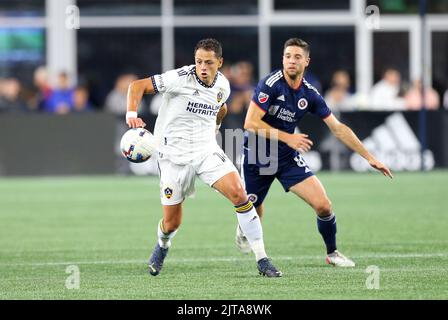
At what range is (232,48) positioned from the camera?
1209 inches

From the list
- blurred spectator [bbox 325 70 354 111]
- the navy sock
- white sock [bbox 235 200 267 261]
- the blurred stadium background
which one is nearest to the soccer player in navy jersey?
the navy sock

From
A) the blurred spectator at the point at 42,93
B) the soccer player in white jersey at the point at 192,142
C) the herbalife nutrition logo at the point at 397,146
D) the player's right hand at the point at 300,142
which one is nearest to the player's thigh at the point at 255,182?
the soccer player in white jersey at the point at 192,142

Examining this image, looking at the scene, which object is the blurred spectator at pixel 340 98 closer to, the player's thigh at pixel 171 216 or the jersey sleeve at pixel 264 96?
the jersey sleeve at pixel 264 96

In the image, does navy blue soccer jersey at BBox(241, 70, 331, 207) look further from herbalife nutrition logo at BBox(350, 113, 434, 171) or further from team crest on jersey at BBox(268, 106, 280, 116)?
herbalife nutrition logo at BBox(350, 113, 434, 171)

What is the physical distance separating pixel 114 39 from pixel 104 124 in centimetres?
674

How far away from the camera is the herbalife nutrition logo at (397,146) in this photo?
78.7 feet

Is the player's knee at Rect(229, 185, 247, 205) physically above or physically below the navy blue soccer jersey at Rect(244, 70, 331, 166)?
below

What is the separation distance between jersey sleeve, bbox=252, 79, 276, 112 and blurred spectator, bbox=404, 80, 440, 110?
48.4 feet

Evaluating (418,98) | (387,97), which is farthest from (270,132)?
(387,97)

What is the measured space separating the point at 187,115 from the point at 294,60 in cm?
111

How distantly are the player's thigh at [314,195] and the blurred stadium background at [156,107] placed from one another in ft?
1.83

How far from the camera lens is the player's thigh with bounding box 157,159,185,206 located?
1045 cm

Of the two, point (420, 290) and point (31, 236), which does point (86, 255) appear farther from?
point (420, 290)

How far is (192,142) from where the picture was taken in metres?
10.5
